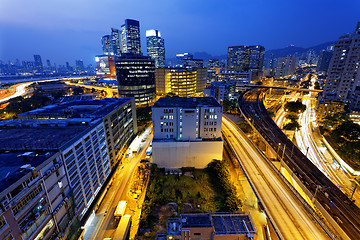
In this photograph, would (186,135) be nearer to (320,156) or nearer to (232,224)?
(232,224)

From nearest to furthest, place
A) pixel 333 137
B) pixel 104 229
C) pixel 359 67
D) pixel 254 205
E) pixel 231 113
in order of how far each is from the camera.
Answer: pixel 104 229 < pixel 254 205 < pixel 333 137 < pixel 359 67 < pixel 231 113

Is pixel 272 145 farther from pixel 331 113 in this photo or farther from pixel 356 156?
pixel 331 113

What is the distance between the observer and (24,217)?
83.9 ft

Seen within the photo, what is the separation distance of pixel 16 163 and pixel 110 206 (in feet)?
90.7

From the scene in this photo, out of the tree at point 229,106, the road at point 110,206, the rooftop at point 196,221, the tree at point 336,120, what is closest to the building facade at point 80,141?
the road at point 110,206

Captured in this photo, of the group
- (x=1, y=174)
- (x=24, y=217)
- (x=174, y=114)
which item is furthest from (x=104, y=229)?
(x=174, y=114)

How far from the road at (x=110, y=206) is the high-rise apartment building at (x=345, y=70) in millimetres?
128301

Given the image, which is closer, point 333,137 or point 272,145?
point 272,145

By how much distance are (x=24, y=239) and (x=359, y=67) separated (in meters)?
176

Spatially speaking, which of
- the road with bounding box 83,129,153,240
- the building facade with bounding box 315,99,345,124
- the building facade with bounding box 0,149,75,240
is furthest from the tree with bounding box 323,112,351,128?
the building facade with bounding box 0,149,75,240

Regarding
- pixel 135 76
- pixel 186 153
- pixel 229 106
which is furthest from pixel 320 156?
pixel 135 76

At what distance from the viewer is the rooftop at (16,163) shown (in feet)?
82.1

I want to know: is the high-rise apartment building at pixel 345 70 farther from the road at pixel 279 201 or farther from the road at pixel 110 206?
the road at pixel 110 206

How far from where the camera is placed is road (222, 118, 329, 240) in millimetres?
33844
